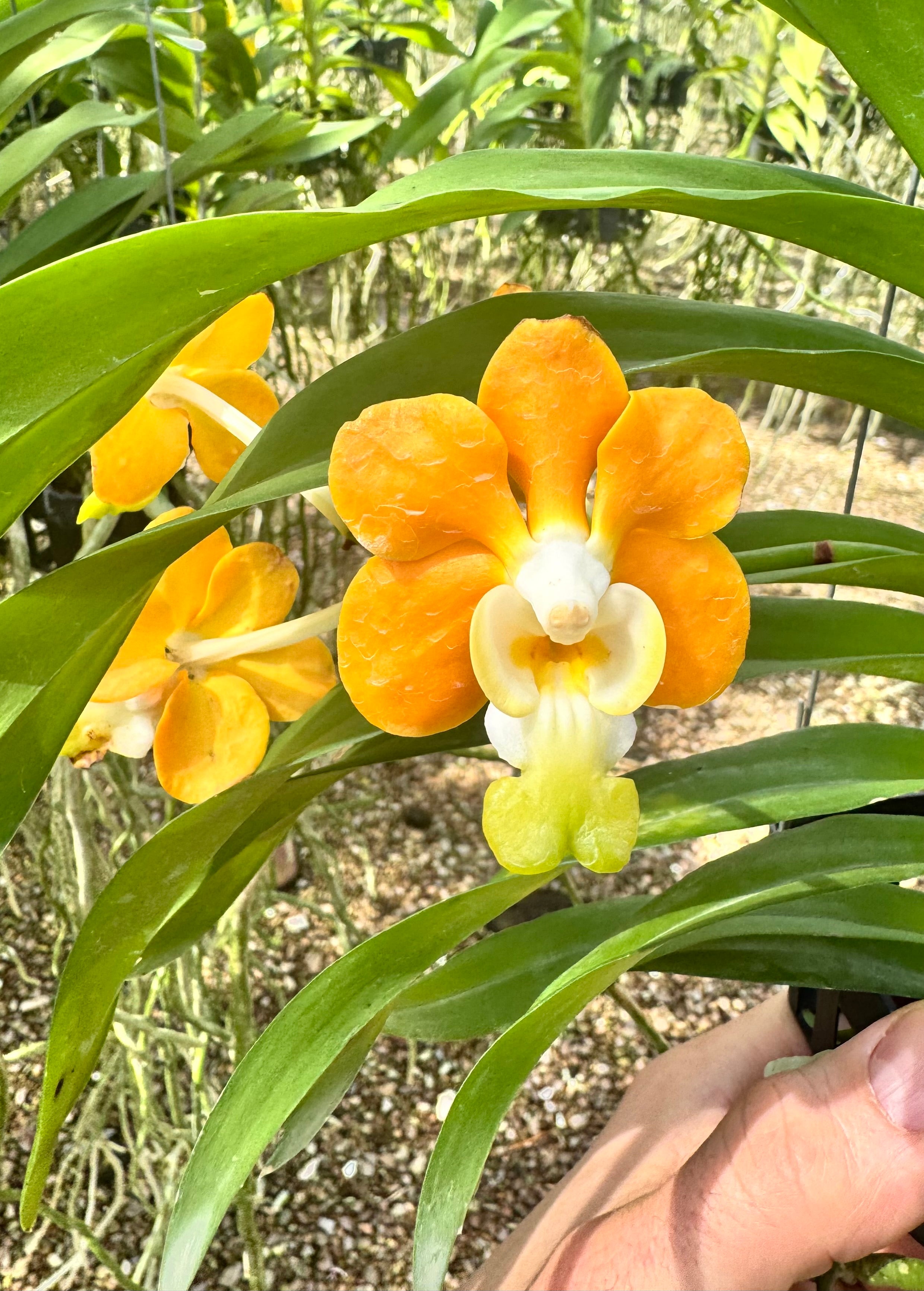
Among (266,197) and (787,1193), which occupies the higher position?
(266,197)

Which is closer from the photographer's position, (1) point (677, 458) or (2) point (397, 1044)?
(1) point (677, 458)

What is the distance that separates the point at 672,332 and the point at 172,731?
25 centimetres

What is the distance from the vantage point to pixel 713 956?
49cm

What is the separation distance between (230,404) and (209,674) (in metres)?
0.12

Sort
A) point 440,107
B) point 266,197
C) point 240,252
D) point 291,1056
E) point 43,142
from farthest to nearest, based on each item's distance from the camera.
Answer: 1. point 440,107
2. point 266,197
3. point 43,142
4. point 291,1056
5. point 240,252

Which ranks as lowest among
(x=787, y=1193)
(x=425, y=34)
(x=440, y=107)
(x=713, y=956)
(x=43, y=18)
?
(x=787, y=1193)

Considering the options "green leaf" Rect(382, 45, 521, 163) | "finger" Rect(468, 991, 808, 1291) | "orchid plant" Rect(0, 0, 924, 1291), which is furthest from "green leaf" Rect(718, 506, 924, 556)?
"green leaf" Rect(382, 45, 521, 163)

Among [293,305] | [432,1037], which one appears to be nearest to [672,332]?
[432,1037]

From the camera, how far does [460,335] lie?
0.33 m

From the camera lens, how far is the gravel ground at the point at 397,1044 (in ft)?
3.34

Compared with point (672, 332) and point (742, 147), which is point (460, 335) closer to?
point (672, 332)

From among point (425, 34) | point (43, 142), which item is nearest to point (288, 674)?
point (43, 142)

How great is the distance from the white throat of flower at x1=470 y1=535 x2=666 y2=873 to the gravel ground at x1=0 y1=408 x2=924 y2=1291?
2.25ft

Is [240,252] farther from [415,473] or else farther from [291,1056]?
[291,1056]
